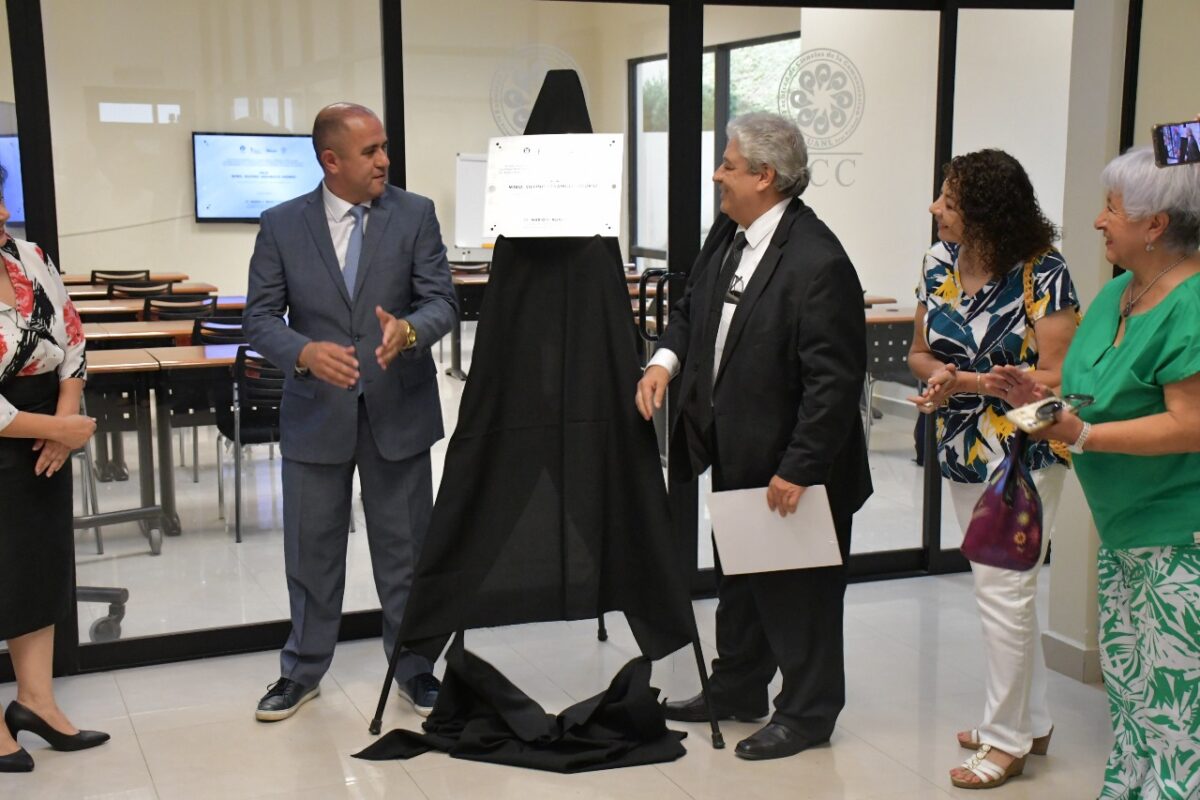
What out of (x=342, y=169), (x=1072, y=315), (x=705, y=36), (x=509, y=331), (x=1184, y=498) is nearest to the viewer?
(x=1184, y=498)

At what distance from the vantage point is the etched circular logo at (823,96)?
474 centimetres

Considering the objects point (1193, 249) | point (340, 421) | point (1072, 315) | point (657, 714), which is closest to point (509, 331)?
point (340, 421)

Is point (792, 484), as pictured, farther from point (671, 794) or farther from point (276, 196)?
point (276, 196)

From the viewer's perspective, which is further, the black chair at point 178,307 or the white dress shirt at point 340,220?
the black chair at point 178,307

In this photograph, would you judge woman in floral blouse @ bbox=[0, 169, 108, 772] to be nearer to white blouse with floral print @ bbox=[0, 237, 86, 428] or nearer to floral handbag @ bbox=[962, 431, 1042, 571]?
white blouse with floral print @ bbox=[0, 237, 86, 428]

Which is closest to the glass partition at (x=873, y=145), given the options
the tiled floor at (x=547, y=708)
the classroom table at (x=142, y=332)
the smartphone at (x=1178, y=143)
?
the tiled floor at (x=547, y=708)

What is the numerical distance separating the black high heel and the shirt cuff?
1.90 meters

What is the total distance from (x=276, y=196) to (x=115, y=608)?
1510 mm

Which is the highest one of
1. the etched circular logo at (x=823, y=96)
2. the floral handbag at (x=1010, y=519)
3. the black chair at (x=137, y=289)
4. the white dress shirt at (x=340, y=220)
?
the etched circular logo at (x=823, y=96)

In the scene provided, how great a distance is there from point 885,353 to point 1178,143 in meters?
2.69

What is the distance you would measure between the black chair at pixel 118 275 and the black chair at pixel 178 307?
31cm

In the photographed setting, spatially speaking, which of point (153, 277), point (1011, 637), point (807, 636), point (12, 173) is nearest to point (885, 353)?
point (807, 636)

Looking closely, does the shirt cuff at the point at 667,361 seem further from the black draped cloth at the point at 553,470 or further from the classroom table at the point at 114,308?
the classroom table at the point at 114,308

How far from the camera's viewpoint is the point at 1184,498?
2514mm
